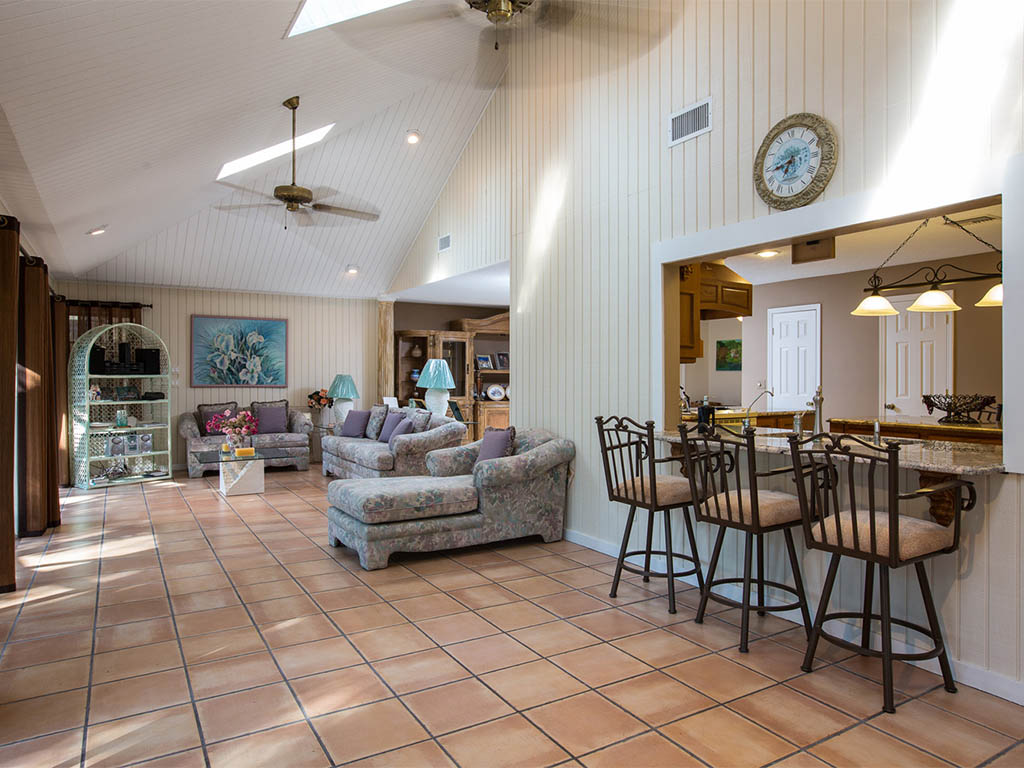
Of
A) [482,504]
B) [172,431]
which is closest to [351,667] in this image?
[482,504]

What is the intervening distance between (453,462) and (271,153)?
3.48m

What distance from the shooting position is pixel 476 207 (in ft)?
24.0

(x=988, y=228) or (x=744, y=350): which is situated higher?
(x=988, y=228)

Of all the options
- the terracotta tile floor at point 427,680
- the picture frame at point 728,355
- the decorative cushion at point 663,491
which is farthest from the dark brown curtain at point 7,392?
the picture frame at point 728,355

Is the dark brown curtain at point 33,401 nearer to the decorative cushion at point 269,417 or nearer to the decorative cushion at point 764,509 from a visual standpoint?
the decorative cushion at point 269,417

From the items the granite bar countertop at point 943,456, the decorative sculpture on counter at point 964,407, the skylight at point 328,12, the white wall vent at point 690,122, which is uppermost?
the skylight at point 328,12

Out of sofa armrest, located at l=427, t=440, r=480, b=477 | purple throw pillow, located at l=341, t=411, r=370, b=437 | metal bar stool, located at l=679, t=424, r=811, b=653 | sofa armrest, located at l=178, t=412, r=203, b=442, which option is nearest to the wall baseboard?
metal bar stool, located at l=679, t=424, r=811, b=653

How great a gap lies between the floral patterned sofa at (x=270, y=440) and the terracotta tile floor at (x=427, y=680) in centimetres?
377

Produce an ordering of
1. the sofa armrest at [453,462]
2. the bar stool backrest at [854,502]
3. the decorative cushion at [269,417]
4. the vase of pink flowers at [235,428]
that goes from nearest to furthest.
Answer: the bar stool backrest at [854,502] < the sofa armrest at [453,462] < the vase of pink flowers at [235,428] < the decorative cushion at [269,417]

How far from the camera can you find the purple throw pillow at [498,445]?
5.00m

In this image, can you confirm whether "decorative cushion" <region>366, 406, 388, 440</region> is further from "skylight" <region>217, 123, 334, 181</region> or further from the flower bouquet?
"skylight" <region>217, 123, 334, 181</region>

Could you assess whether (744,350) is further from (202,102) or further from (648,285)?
(202,102)

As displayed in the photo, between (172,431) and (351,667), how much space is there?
6.90m

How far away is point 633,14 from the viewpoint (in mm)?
4262
